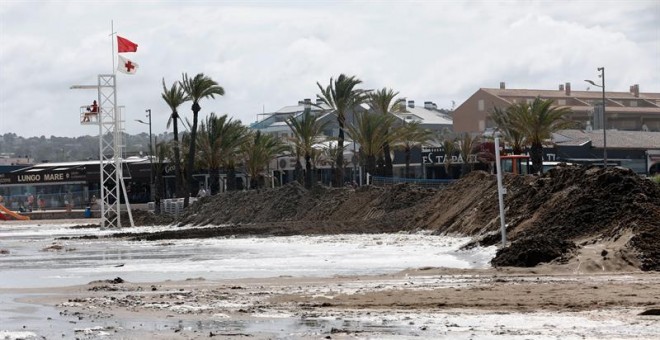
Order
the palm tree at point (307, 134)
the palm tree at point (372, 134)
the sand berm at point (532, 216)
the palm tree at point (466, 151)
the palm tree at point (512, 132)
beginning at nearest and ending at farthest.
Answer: the sand berm at point (532, 216), the palm tree at point (512, 132), the palm tree at point (372, 134), the palm tree at point (307, 134), the palm tree at point (466, 151)

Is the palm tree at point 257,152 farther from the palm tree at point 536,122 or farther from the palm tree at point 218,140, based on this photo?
the palm tree at point 536,122

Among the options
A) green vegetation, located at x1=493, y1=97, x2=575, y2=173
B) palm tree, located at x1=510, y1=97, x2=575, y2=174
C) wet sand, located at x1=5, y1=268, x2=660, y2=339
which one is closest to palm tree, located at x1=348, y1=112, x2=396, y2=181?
green vegetation, located at x1=493, y1=97, x2=575, y2=173

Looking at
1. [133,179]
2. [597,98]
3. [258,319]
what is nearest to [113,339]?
[258,319]

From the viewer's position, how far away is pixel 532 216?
26.0 metres

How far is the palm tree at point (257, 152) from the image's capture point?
A: 78.8 m

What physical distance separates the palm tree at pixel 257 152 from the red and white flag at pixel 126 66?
893 inches

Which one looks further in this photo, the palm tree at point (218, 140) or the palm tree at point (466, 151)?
the palm tree at point (466, 151)

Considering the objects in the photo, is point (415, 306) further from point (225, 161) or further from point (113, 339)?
point (225, 161)

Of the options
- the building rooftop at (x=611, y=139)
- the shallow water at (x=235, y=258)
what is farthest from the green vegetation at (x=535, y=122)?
the shallow water at (x=235, y=258)

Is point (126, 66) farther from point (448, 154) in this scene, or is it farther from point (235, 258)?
point (448, 154)

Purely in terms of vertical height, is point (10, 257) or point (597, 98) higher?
point (597, 98)

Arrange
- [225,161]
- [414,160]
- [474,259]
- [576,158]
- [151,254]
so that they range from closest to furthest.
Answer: [474,259] < [151,254] < [225,161] < [576,158] < [414,160]

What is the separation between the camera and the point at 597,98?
433ft

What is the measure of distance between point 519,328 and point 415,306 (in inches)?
107
